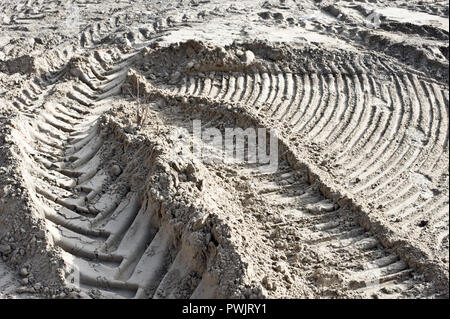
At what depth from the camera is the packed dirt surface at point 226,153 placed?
14.0 ft

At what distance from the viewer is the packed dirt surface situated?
168 inches

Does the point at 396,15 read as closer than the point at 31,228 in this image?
No

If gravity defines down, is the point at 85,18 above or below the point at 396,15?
below

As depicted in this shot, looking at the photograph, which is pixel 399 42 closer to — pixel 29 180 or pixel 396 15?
pixel 396 15

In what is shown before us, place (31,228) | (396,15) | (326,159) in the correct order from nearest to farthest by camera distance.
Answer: (31,228)
(326,159)
(396,15)

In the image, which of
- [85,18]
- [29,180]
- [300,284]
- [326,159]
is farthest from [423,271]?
[85,18]

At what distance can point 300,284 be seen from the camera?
418 centimetres

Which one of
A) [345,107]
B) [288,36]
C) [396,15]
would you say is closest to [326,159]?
[345,107]

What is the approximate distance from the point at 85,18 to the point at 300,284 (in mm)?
6188

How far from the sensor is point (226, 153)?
5.81 meters

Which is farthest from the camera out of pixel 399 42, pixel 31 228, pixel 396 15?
pixel 396 15

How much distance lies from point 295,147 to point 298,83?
142cm

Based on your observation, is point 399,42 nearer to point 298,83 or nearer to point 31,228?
point 298,83

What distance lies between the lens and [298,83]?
22.5 feet
